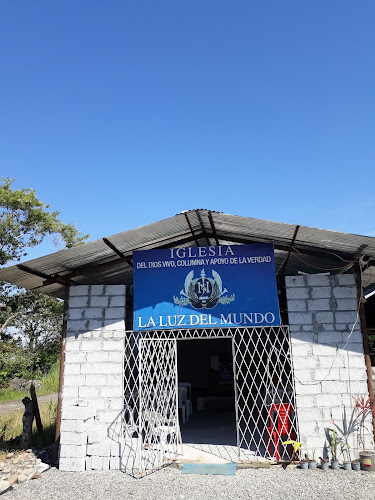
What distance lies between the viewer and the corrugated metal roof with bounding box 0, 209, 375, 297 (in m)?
5.09

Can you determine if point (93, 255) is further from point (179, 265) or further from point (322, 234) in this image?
point (322, 234)

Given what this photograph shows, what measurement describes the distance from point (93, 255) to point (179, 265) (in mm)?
1286

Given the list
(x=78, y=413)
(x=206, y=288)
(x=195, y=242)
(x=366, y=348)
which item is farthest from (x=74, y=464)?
(x=366, y=348)

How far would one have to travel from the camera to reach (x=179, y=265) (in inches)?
226

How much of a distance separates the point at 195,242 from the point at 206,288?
4.66ft

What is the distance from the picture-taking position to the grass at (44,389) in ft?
43.2

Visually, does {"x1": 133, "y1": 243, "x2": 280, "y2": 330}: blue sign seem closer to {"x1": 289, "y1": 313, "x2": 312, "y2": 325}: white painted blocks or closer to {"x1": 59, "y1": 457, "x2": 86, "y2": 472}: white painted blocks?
{"x1": 289, "y1": 313, "x2": 312, "y2": 325}: white painted blocks

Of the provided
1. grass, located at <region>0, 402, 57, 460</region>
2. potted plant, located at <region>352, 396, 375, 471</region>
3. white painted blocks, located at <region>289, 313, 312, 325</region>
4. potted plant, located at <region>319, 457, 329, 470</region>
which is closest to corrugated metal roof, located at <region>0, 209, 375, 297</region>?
white painted blocks, located at <region>289, 313, 312, 325</region>

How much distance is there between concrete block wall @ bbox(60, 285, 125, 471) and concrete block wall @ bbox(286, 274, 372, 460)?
8.26 ft

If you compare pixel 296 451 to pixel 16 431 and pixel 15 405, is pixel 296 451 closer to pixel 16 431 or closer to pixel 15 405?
pixel 16 431

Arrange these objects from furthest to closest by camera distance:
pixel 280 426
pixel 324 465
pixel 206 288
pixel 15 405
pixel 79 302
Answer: pixel 15 405
pixel 79 302
pixel 206 288
pixel 280 426
pixel 324 465

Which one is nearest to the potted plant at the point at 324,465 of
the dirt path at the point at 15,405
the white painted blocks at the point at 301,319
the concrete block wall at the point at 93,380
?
the white painted blocks at the point at 301,319

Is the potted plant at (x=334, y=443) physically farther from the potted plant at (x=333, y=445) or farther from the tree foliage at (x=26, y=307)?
the tree foliage at (x=26, y=307)

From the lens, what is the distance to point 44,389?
14.2 metres
